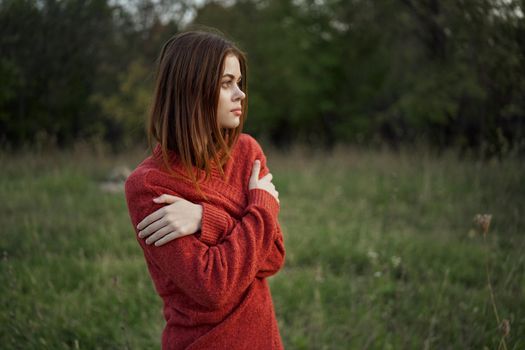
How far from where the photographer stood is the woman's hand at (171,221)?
131 centimetres

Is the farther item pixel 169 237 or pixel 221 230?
pixel 221 230

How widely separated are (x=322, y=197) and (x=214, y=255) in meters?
5.04

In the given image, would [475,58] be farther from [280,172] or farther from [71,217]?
[71,217]

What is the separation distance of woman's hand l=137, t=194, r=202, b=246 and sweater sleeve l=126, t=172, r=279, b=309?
30mm

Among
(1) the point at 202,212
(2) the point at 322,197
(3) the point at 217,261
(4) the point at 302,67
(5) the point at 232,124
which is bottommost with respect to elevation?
(2) the point at 322,197

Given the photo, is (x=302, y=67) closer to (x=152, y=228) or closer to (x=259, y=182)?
Answer: (x=259, y=182)

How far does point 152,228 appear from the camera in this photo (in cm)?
133

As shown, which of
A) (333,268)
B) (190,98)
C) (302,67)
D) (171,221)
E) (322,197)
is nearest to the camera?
(171,221)

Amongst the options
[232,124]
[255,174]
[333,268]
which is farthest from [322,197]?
[232,124]

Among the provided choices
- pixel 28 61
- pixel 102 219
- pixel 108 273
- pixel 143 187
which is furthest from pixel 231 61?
pixel 28 61

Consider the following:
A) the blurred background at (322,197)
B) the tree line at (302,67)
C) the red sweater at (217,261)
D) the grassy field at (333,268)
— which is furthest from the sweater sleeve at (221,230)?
the tree line at (302,67)

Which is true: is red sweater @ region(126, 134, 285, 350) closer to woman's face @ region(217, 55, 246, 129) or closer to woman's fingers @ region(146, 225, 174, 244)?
woman's fingers @ region(146, 225, 174, 244)

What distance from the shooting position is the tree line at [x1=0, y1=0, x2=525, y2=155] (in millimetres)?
5816

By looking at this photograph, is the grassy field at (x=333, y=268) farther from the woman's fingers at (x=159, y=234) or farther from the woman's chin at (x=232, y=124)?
the woman's chin at (x=232, y=124)
